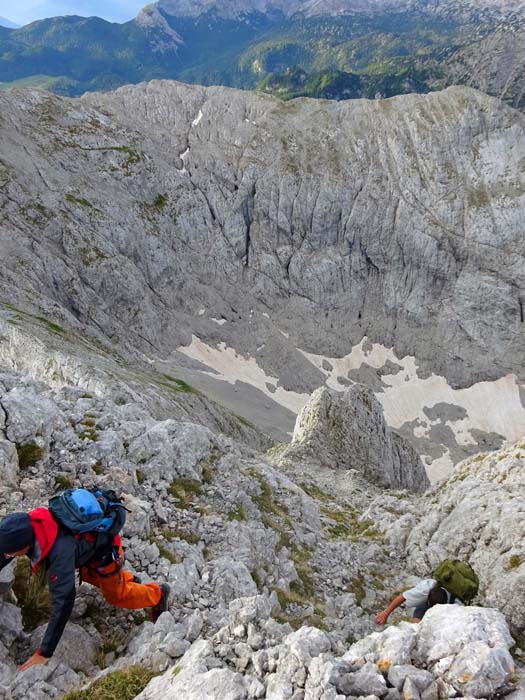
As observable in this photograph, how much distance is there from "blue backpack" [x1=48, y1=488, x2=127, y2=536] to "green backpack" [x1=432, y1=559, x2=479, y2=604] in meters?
7.24

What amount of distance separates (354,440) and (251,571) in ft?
86.1

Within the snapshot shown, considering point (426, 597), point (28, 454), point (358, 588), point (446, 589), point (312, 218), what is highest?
point (312, 218)

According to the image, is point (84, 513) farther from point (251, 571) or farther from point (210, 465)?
point (210, 465)

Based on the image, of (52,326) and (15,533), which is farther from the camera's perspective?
(52,326)

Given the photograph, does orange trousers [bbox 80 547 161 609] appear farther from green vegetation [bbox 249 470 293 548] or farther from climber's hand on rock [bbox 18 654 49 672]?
green vegetation [bbox 249 470 293 548]

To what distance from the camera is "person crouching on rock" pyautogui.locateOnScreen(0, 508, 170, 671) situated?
7449 millimetres

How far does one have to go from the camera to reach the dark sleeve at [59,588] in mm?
7434

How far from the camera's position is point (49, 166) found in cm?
10419

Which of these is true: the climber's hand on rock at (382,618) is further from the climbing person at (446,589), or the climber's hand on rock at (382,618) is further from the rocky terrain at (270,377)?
the climbing person at (446,589)

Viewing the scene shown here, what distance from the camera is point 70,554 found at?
7809mm

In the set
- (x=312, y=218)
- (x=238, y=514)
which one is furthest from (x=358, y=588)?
(x=312, y=218)

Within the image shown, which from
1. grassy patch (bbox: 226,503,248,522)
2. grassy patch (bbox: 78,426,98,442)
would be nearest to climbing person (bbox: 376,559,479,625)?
grassy patch (bbox: 226,503,248,522)

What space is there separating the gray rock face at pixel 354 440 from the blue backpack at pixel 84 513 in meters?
25.7

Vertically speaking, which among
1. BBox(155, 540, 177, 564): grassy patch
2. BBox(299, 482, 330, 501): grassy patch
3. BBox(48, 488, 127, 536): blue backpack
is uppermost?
BBox(48, 488, 127, 536): blue backpack
